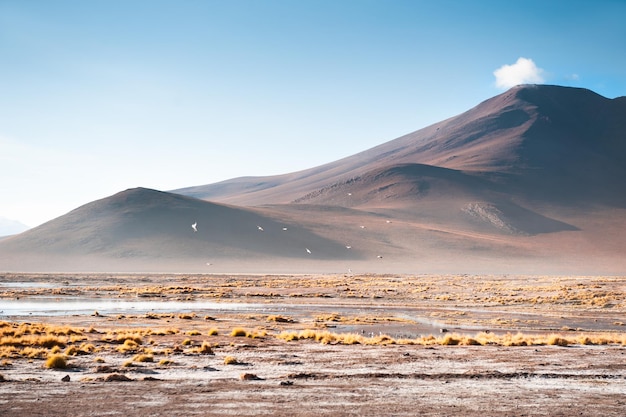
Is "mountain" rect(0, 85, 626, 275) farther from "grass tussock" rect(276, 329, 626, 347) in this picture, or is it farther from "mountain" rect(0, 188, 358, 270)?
"grass tussock" rect(276, 329, 626, 347)

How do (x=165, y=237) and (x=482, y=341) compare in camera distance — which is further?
(x=165, y=237)

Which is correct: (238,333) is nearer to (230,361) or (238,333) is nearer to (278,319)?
(230,361)

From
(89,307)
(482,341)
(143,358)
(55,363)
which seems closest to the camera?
(55,363)

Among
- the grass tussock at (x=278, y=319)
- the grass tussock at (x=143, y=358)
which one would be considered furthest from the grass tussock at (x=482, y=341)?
the grass tussock at (x=278, y=319)

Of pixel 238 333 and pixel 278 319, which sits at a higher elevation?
pixel 238 333

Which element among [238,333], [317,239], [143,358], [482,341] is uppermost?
[317,239]

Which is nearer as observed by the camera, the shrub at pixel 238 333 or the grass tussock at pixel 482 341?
the grass tussock at pixel 482 341

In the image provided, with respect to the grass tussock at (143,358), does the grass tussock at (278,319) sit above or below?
below

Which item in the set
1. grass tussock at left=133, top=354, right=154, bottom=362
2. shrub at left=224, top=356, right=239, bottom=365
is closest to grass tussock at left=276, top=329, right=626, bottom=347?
shrub at left=224, top=356, right=239, bottom=365

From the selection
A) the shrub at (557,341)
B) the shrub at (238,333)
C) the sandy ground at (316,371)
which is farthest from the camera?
the shrub at (238,333)

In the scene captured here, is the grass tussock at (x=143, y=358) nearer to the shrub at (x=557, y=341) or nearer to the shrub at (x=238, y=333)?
the shrub at (x=238, y=333)

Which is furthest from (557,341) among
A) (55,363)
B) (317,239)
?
(317,239)

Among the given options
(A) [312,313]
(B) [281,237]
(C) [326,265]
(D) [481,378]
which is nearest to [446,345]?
(D) [481,378]

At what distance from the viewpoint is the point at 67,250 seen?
134 metres
